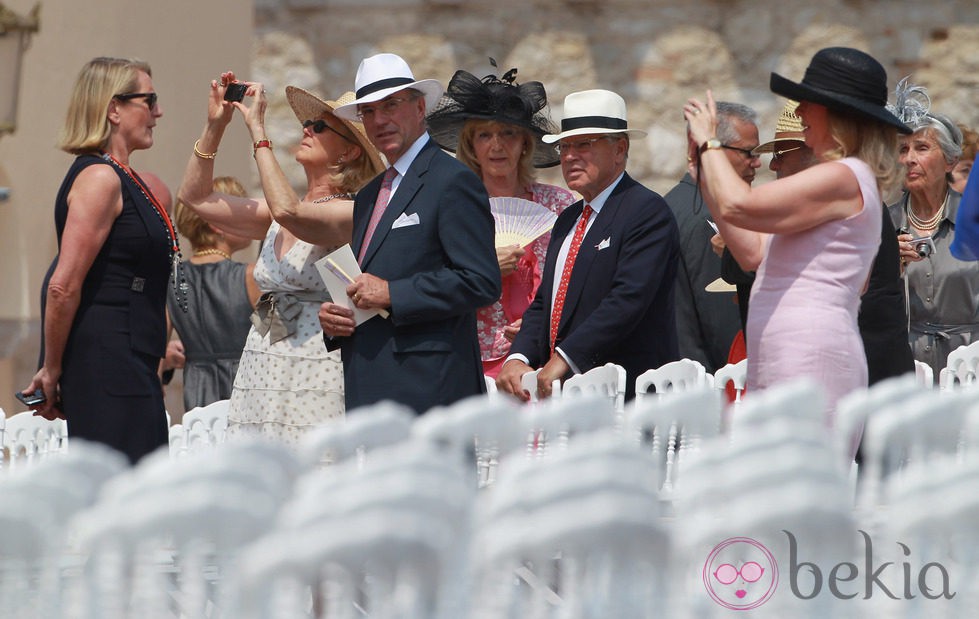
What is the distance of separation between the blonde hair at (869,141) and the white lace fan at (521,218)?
193 centimetres

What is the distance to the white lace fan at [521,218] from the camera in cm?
537

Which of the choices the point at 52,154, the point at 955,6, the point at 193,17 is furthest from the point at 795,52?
the point at 52,154

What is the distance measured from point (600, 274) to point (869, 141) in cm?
137

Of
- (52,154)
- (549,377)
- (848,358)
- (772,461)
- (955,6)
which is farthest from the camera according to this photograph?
(955,6)

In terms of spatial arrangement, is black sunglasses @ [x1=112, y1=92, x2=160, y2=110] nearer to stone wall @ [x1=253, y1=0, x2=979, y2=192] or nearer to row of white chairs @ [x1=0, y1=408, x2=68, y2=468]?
row of white chairs @ [x1=0, y1=408, x2=68, y2=468]

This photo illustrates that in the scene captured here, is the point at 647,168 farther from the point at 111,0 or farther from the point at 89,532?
the point at 89,532

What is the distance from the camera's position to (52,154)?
8273 millimetres

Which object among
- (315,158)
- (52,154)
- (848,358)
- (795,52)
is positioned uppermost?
(795,52)

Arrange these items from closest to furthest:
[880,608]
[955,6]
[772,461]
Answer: [772,461], [880,608], [955,6]

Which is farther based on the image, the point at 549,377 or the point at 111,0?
the point at 111,0

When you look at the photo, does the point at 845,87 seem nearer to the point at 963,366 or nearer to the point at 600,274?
the point at 600,274

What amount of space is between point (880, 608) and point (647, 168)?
23.1 feet

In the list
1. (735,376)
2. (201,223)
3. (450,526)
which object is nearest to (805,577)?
(450,526)

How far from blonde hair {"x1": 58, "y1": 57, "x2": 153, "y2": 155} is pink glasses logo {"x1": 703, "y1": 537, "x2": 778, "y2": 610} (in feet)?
9.08
